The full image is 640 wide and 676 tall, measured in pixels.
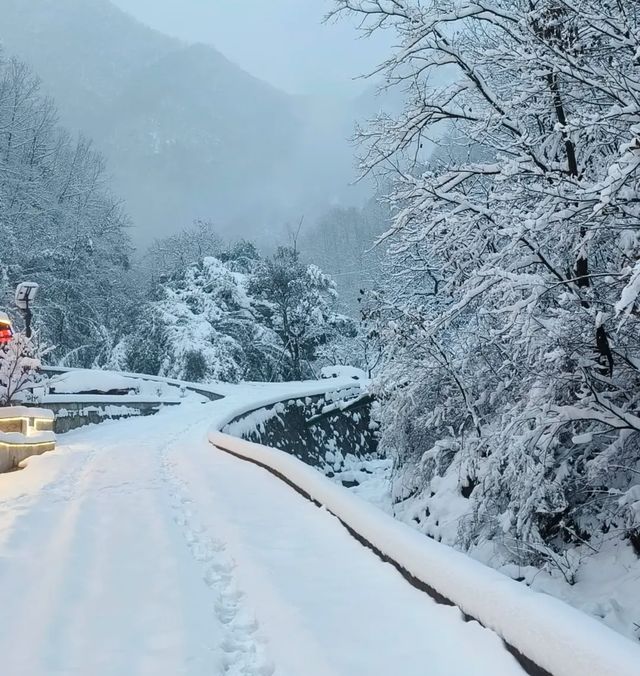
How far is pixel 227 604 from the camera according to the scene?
160 inches

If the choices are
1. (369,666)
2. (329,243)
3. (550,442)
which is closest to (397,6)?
(550,442)

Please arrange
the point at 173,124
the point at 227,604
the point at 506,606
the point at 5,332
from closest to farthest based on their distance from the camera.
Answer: the point at 506,606 < the point at 227,604 < the point at 5,332 < the point at 173,124

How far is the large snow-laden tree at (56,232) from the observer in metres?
29.0

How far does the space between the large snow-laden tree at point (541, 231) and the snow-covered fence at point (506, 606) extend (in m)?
2.06

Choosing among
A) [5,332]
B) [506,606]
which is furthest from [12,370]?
[506,606]

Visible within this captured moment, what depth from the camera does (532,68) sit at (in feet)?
20.7

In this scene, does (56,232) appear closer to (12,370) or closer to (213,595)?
(12,370)

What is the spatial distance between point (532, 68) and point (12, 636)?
7004 mm

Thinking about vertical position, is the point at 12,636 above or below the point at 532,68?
below

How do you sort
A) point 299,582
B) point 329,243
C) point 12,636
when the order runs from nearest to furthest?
point 12,636 → point 299,582 → point 329,243

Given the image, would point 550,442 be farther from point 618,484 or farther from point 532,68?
point 532,68

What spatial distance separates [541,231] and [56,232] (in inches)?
1219

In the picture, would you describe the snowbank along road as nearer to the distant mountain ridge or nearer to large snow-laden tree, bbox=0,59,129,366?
large snow-laden tree, bbox=0,59,129,366

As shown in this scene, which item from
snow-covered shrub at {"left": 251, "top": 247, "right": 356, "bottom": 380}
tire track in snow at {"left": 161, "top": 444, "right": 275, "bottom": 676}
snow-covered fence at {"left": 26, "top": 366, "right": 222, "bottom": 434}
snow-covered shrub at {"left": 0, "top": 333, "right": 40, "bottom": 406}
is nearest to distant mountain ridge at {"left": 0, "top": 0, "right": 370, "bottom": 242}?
snow-covered shrub at {"left": 251, "top": 247, "right": 356, "bottom": 380}
